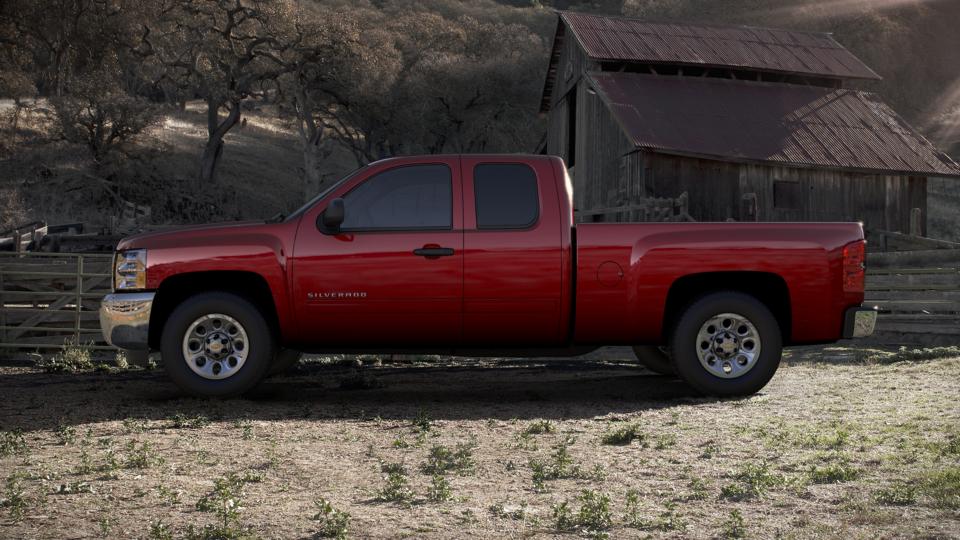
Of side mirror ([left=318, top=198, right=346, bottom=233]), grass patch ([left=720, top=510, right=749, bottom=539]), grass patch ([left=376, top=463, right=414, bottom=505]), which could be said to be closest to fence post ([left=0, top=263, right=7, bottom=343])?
side mirror ([left=318, top=198, right=346, bottom=233])

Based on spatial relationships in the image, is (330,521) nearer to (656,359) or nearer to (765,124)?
(656,359)

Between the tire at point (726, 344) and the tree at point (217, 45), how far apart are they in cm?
3649

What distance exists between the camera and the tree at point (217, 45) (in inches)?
1704

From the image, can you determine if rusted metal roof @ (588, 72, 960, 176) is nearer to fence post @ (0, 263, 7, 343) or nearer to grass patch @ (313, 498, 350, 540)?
fence post @ (0, 263, 7, 343)

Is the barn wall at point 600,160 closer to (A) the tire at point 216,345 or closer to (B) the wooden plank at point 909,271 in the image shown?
(B) the wooden plank at point 909,271

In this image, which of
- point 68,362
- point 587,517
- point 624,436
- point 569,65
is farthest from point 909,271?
point 569,65

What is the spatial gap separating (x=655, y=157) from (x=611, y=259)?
1939 centimetres

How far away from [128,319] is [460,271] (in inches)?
120

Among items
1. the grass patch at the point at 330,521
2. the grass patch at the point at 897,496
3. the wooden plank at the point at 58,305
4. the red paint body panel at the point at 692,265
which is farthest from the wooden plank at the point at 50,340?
the grass patch at the point at 897,496

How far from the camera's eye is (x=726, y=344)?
9.62 m

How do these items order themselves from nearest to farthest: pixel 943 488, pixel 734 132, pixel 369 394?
pixel 943 488
pixel 369 394
pixel 734 132

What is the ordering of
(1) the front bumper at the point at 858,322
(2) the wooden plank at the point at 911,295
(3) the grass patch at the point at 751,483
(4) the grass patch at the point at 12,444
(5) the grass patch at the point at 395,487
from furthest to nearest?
(2) the wooden plank at the point at 911,295, (1) the front bumper at the point at 858,322, (4) the grass patch at the point at 12,444, (3) the grass patch at the point at 751,483, (5) the grass patch at the point at 395,487

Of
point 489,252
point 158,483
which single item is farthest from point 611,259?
point 158,483

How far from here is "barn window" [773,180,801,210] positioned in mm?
28578
